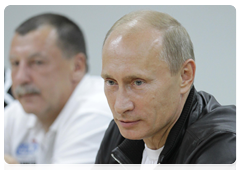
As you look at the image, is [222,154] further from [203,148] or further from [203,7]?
[203,7]

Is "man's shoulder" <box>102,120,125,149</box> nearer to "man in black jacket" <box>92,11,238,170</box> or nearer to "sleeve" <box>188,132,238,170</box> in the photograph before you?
"man in black jacket" <box>92,11,238,170</box>

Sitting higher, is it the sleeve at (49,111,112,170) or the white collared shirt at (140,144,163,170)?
the white collared shirt at (140,144,163,170)

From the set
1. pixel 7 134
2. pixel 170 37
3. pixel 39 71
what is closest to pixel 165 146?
pixel 170 37

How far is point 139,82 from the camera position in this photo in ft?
3.05

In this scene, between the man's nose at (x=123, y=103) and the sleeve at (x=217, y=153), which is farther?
the man's nose at (x=123, y=103)

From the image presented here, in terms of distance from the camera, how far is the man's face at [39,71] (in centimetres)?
192

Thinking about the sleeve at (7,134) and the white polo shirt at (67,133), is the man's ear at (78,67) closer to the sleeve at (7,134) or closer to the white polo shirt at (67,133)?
the white polo shirt at (67,133)

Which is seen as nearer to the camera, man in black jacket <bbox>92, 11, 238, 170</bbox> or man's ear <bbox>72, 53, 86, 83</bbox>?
man in black jacket <bbox>92, 11, 238, 170</bbox>

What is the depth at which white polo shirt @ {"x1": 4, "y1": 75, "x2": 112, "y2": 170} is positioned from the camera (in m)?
1.67

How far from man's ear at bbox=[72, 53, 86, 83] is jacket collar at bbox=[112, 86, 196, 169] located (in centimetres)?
100

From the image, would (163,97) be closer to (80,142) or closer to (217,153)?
(217,153)

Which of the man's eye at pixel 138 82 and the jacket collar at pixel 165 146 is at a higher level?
the man's eye at pixel 138 82

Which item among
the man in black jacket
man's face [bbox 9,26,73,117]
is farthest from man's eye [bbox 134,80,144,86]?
man's face [bbox 9,26,73,117]

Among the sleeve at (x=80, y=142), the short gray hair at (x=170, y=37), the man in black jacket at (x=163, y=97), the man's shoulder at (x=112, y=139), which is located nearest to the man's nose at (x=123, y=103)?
the man in black jacket at (x=163, y=97)
